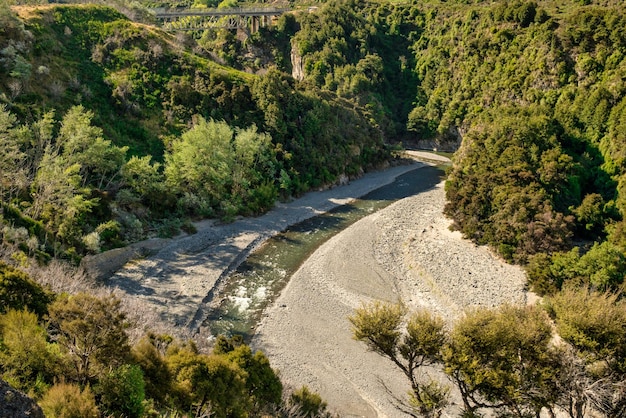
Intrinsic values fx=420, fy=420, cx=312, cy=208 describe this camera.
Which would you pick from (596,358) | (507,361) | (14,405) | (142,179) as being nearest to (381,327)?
(507,361)

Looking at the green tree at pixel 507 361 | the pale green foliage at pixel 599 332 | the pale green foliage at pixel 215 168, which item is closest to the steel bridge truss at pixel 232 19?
the pale green foliage at pixel 215 168

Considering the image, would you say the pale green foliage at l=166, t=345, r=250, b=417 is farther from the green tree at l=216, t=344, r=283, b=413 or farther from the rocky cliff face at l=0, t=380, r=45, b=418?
the rocky cliff face at l=0, t=380, r=45, b=418

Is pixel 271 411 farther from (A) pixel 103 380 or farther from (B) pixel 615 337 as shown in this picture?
(B) pixel 615 337

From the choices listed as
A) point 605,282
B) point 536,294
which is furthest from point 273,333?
point 605,282

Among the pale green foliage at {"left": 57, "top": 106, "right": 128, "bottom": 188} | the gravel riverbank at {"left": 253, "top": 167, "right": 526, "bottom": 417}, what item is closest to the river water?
the gravel riverbank at {"left": 253, "top": 167, "right": 526, "bottom": 417}

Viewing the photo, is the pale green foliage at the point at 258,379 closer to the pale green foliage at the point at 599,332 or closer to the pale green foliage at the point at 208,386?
the pale green foliage at the point at 208,386
